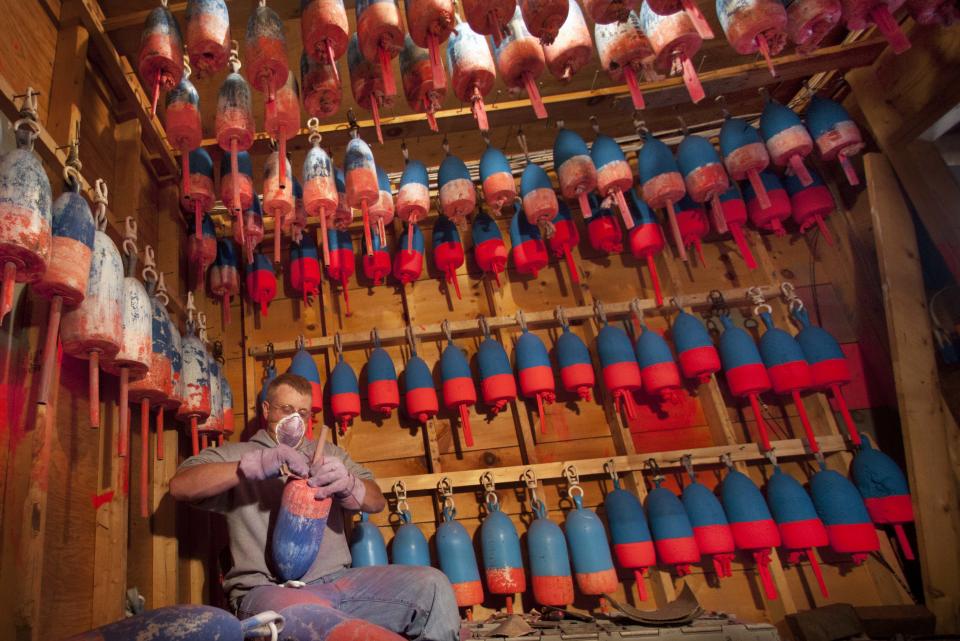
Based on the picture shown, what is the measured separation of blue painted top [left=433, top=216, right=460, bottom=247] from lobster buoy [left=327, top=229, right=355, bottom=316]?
469mm

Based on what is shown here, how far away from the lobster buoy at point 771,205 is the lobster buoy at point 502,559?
2.07m

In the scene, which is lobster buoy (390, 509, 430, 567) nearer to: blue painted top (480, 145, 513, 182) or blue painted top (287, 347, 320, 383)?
blue painted top (287, 347, 320, 383)

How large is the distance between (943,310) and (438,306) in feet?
8.46

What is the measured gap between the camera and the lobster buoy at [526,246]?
3.42 m

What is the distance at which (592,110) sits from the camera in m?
3.41

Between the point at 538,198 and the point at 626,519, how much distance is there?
61.5 inches

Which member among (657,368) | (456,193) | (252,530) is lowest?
(252,530)

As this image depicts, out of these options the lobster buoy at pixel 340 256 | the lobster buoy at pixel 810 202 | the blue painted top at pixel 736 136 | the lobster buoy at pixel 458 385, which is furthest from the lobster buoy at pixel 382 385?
the lobster buoy at pixel 810 202

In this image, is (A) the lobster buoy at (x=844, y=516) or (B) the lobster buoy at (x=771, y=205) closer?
(A) the lobster buoy at (x=844, y=516)

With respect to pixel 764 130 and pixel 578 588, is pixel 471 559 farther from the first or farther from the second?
pixel 764 130

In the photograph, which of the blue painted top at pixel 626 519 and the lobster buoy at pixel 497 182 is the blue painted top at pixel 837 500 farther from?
the lobster buoy at pixel 497 182

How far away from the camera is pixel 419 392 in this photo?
10.3 feet

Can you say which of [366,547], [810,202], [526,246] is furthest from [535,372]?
[810,202]

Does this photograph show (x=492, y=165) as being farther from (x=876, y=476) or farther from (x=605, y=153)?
(x=876, y=476)
